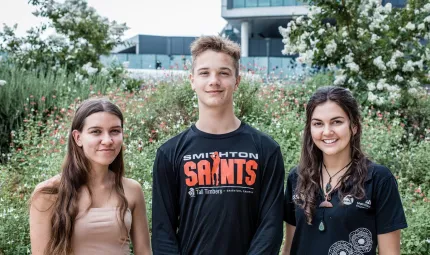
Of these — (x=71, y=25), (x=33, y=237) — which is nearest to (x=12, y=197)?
(x=33, y=237)

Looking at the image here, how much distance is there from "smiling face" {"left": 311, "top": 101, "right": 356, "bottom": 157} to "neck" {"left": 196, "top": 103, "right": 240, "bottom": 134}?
43cm

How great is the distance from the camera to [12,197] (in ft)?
18.1

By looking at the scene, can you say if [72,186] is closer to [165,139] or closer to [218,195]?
[218,195]

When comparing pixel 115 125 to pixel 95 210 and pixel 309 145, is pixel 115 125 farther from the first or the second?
pixel 309 145

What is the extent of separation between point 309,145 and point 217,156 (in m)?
0.54

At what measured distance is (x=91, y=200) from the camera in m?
2.79

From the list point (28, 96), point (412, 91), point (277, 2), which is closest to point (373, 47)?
point (412, 91)

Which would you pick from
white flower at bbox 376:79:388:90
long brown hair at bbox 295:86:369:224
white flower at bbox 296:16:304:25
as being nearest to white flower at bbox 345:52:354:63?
white flower at bbox 376:79:388:90

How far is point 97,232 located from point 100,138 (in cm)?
47

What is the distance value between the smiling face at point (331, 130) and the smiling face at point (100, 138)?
1.02m

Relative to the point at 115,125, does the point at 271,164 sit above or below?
below

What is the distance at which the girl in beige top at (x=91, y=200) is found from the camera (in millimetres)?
2709

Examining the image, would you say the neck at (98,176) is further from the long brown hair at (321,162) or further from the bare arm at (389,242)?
the bare arm at (389,242)

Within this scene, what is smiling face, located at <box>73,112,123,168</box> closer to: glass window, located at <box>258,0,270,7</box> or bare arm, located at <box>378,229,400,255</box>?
bare arm, located at <box>378,229,400,255</box>
